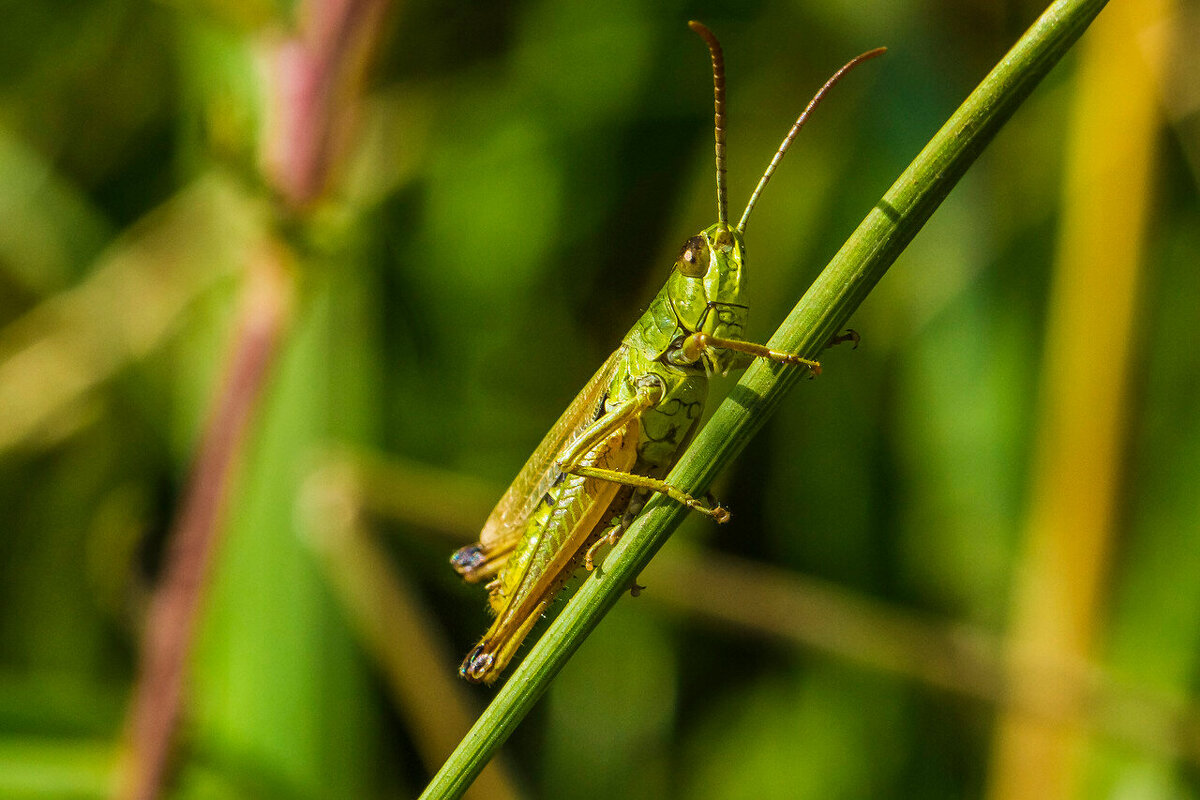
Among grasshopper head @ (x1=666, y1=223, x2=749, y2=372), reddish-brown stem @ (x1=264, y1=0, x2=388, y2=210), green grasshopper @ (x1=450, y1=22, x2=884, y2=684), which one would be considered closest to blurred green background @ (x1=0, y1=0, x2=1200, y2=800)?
reddish-brown stem @ (x1=264, y1=0, x2=388, y2=210)

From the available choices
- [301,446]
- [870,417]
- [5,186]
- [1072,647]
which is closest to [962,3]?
[870,417]

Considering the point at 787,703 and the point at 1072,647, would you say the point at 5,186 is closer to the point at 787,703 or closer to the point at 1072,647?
the point at 787,703

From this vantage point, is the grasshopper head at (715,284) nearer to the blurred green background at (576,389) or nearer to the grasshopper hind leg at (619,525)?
the grasshopper hind leg at (619,525)

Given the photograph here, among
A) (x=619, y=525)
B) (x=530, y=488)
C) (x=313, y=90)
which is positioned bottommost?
(x=619, y=525)

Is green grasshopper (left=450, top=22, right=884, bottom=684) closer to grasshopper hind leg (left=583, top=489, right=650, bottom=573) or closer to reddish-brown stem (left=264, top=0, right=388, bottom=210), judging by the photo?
grasshopper hind leg (left=583, top=489, right=650, bottom=573)

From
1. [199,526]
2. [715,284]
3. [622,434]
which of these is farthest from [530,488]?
[199,526]

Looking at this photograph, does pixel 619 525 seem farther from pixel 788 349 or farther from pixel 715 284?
pixel 788 349
